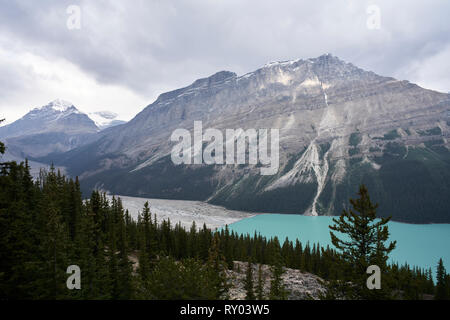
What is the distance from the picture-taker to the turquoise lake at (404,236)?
118 metres

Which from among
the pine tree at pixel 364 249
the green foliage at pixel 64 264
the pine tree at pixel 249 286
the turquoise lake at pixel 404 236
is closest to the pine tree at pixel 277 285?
the green foliage at pixel 64 264

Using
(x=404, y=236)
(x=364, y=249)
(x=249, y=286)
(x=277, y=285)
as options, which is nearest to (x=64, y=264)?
(x=364, y=249)

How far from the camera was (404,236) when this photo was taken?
15338 cm

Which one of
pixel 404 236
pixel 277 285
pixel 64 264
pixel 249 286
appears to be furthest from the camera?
pixel 404 236

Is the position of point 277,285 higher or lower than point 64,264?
lower

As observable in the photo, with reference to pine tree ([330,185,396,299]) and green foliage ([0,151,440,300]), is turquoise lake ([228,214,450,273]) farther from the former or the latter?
pine tree ([330,185,396,299])

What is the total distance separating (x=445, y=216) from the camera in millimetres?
188625

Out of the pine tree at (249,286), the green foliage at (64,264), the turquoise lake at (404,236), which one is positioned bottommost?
the turquoise lake at (404,236)

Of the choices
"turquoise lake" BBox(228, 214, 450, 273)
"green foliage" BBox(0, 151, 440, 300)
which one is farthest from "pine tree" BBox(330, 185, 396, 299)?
"turquoise lake" BBox(228, 214, 450, 273)

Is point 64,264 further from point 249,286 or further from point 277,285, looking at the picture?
point 277,285

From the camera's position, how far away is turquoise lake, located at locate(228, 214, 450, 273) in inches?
4650

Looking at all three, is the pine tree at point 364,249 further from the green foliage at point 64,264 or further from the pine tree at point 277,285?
the pine tree at point 277,285

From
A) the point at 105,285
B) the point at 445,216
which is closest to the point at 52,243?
the point at 105,285
